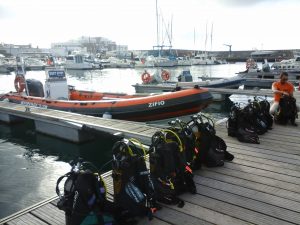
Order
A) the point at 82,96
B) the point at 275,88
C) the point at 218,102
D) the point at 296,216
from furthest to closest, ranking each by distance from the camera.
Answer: the point at 218,102 → the point at 82,96 → the point at 275,88 → the point at 296,216

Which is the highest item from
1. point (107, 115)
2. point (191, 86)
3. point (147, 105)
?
point (147, 105)

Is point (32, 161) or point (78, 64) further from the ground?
point (78, 64)

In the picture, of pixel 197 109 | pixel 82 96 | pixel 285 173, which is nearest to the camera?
pixel 285 173

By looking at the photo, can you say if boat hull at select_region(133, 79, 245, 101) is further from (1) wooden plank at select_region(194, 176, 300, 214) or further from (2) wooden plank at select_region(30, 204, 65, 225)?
(2) wooden plank at select_region(30, 204, 65, 225)

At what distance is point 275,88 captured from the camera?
6.72m

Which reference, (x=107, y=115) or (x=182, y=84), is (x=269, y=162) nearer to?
(x=107, y=115)

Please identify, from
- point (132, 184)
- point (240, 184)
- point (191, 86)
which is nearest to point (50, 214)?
point (132, 184)

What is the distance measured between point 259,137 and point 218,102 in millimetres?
9944

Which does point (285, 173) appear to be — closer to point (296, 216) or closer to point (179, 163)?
point (296, 216)

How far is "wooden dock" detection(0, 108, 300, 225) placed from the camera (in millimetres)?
2723

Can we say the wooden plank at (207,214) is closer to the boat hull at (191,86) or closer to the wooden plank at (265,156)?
the wooden plank at (265,156)

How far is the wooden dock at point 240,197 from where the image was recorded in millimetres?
2723

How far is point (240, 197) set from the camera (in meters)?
3.10

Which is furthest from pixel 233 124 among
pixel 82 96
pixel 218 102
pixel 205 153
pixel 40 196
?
pixel 218 102
